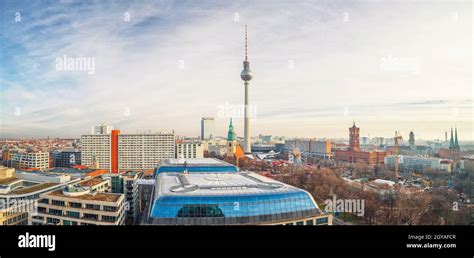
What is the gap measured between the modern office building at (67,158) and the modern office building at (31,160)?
131 centimetres

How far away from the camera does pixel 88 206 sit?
425 cm

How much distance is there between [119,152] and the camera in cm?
1225

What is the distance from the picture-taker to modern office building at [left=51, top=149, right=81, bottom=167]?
11.9 m

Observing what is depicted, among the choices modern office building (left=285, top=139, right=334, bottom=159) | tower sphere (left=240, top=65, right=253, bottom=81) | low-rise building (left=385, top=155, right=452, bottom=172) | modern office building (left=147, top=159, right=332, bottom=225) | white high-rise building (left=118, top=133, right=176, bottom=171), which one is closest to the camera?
modern office building (left=147, top=159, right=332, bottom=225)

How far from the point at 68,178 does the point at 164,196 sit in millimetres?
4605

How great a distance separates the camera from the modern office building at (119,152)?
12039 mm

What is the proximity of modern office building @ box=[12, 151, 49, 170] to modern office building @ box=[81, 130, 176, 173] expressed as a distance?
1683mm

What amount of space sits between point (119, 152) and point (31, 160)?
10.6ft

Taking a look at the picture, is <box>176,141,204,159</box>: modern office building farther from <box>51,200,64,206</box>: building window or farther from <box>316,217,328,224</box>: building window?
<box>316,217,328,224</box>: building window

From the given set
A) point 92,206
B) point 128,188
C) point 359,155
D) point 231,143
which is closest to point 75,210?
point 92,206

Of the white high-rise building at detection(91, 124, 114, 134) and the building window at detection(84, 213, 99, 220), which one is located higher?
the white high-rise building at detection(91, 124, 114, 134)

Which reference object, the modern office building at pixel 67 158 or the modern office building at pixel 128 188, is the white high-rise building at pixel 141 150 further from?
the modern office building at pixel 128 188

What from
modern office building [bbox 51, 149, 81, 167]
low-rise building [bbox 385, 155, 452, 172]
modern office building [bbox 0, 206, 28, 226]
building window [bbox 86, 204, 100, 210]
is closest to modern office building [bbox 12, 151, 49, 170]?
modern office building [bbox 51, 149, 81, 167]
